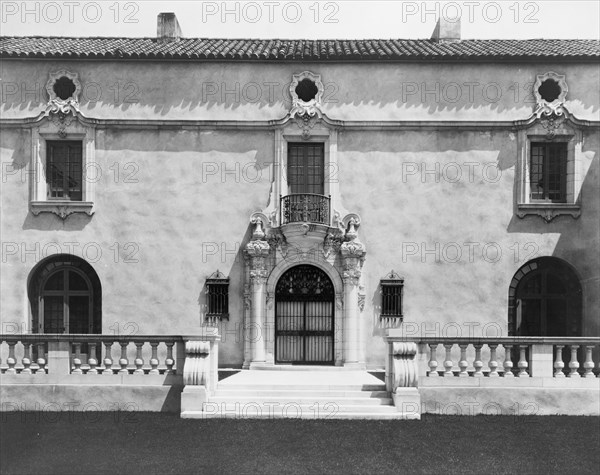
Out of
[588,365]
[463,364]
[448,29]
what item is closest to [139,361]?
[463,364]

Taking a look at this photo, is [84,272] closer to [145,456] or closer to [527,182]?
[145,456]

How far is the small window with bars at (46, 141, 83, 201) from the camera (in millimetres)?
17609

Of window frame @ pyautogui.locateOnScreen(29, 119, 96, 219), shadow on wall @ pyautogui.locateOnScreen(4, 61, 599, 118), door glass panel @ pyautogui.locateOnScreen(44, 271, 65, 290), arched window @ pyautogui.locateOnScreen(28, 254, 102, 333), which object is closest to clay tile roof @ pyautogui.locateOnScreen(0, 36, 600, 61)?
shadow on wall @ pyautogui.locateOnScreen(4, 61, 599, 118)

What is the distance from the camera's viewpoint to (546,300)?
56.5 feet

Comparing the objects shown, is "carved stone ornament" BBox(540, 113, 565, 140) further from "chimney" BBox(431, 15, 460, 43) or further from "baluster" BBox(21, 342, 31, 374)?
"baluster" BBox(21, 342, 31, 374)

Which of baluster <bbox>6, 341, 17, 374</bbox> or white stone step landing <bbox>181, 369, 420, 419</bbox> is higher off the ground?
baluster <bbox>6, 341, 17, 374</bbox>

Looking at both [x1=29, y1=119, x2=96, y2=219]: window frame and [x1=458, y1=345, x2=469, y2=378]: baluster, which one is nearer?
[x1=458, y1=345, x2=469, y2=378]: baluster

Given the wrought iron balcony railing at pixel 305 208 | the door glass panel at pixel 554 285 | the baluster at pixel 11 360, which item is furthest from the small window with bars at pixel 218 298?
the door glass panel at pixel 554 285

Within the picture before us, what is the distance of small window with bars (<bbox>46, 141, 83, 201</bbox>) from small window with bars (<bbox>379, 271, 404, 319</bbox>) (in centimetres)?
984

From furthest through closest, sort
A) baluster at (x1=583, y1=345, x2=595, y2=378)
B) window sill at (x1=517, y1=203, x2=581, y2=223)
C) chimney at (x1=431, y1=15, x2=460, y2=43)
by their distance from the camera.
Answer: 1. chimney at (x1=431, y1=15, x2=460, y2=43)
2. window sill at (x1=517, y1=203, x2=581, y2=223)
3. baluster at (x1=583, y1=345, x2=595, y2=378)

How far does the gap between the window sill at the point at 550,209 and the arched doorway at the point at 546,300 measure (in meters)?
1.35

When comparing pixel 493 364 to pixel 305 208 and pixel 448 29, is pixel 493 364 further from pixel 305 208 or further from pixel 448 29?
pixel 448 29

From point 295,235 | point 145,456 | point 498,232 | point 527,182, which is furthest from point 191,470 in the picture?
point 527,182

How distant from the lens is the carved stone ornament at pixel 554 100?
17.1 meters
